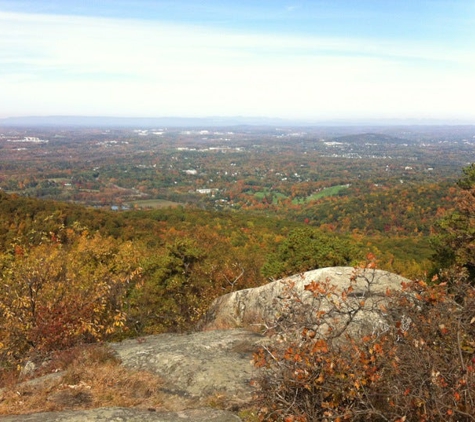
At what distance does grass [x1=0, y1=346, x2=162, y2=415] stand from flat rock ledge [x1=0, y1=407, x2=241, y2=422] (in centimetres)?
39

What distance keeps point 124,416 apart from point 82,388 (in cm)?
160

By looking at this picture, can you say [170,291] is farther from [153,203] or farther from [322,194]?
[322,194]

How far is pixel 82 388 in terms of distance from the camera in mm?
6879

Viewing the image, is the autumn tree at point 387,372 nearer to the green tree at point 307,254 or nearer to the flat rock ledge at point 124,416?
the flat rock ledge at point 124,416

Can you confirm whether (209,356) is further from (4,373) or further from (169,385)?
(4,373)

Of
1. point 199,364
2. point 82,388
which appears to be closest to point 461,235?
point 199,364

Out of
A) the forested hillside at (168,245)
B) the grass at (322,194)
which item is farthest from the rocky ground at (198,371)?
the grass at (322,194)

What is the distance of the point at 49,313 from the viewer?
1008 cm

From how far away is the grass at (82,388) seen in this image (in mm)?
6348

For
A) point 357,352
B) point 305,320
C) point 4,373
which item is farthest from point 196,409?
→ point 4,373

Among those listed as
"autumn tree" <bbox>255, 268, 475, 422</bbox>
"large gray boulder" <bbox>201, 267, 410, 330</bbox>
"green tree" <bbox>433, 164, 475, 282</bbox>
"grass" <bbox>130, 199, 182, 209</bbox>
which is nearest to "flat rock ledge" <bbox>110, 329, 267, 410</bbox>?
"autumn tree" <bbox>255, 268, 475, 422</bbox>

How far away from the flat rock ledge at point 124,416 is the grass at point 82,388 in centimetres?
39

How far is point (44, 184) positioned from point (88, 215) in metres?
115

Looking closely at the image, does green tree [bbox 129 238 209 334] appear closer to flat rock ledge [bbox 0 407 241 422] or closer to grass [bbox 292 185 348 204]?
flat rock ledge [bbox 0 407 241 422]
